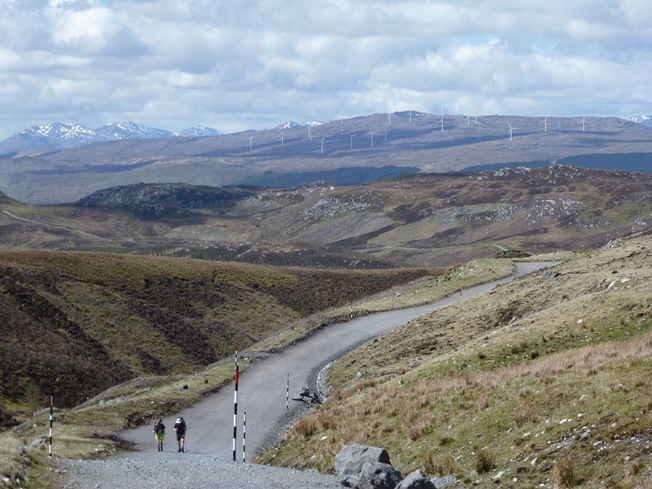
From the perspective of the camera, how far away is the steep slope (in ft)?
197

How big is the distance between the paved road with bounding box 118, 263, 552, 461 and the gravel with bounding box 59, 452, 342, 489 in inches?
239

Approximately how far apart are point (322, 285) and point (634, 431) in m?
90.5

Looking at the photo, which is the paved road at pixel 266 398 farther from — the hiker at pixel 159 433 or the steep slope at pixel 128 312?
the steep slope at pixel 128 312

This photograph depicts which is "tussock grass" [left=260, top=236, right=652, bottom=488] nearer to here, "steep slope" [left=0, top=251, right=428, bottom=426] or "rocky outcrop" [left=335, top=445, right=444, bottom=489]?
"rocky outcrop" [left=335, top=445, right=444, bottom=489]

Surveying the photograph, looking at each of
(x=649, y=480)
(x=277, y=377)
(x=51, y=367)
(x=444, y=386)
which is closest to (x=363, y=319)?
(x=277, y=377)

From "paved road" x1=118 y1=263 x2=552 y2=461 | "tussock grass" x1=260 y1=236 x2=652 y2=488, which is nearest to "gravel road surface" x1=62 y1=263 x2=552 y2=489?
"paved road" x1=118 y1=263 x2=552 y2=461

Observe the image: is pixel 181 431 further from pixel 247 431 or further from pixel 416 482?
pixel 416 482

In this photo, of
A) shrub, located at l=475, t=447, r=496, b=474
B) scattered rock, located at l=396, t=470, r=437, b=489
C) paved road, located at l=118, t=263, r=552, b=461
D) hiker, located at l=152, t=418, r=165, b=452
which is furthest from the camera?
paved road, located at l=118, t=263, r=552, b=461

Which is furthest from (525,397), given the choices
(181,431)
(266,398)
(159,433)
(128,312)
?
(128,312)

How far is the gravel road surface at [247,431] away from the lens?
21.4 metres

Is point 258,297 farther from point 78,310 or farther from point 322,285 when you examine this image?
point 78,310

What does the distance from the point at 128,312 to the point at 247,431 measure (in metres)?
45.8

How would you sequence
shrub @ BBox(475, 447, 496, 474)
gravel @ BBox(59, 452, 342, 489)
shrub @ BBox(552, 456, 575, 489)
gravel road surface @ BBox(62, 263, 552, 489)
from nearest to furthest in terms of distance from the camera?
shrub @ BBox(552, 456, 575, 489) < shrub @ BBox(475, 447, 496, 474) < gravel @ BBox(59, 452, 342, 489) < gravel road surface @ BBox(62, 263, 552, 489)

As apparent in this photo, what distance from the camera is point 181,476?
Answer: 2186 cm
